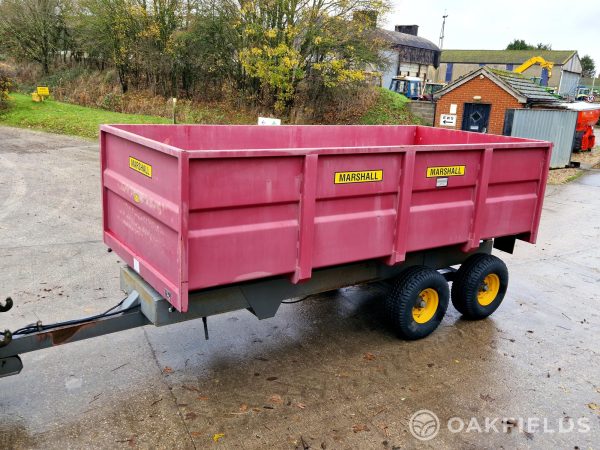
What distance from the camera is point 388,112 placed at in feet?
81.1

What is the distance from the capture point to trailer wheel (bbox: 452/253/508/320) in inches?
221

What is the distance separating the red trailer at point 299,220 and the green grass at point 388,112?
18377 mm

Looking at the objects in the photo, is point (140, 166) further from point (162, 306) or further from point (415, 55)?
point (415, 55)

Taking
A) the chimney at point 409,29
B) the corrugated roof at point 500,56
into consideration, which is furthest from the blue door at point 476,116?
the corrugated roof at point 500,56

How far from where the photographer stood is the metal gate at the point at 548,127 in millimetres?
16703

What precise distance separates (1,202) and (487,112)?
17.7 meters

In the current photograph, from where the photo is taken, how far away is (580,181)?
637 inches

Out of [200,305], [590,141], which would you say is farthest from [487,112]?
[200,305]

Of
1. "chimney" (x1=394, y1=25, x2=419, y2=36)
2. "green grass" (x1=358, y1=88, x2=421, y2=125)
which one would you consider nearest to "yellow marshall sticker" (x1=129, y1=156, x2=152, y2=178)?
"green grass" (x1=358, y1=88, x2=421, y2=125)

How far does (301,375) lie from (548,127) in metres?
16.3

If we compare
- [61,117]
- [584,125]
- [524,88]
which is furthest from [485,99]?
[61,117]

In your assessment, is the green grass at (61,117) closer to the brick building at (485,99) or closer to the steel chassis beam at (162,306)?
the brick building at (485,99)

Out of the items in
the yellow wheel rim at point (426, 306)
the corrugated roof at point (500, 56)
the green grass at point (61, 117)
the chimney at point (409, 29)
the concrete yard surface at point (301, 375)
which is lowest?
the concrete yard surface at point (301, 375)

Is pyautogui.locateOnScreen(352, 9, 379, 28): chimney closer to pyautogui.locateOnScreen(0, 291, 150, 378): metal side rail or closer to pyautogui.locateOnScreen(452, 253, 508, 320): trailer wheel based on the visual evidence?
pyautogui.locateOnScreen(452, 253, 508, 320): trailer wheel
